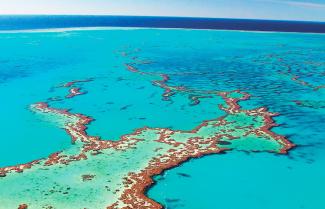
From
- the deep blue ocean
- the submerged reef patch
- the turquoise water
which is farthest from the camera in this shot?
the deep blue ocean

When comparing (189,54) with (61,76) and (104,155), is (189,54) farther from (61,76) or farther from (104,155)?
(104,155)

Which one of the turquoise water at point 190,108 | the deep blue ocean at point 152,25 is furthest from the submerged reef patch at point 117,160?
the deep blue ocean at point 152,25

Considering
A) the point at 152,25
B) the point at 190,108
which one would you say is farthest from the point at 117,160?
the point at 152,25

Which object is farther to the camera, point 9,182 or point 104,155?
point 104,155

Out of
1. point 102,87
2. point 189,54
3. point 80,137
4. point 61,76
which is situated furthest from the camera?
point 189,54

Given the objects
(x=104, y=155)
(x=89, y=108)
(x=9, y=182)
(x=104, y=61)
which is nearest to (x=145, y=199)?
(x=104, y=155)

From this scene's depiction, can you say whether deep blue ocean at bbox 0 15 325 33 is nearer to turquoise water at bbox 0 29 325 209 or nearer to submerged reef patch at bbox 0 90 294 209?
turquoise water at bbox 0 29 325 209

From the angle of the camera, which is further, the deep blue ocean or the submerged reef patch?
the deep blue ocean

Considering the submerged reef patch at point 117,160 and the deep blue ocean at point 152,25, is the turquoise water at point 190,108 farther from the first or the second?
the deep blue ocean at point 152,25

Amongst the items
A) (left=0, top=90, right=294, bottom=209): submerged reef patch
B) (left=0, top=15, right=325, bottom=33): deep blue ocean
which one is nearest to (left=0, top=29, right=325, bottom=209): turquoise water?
(left=0, top=90, right=294, bottom=209): submerged reef patch
